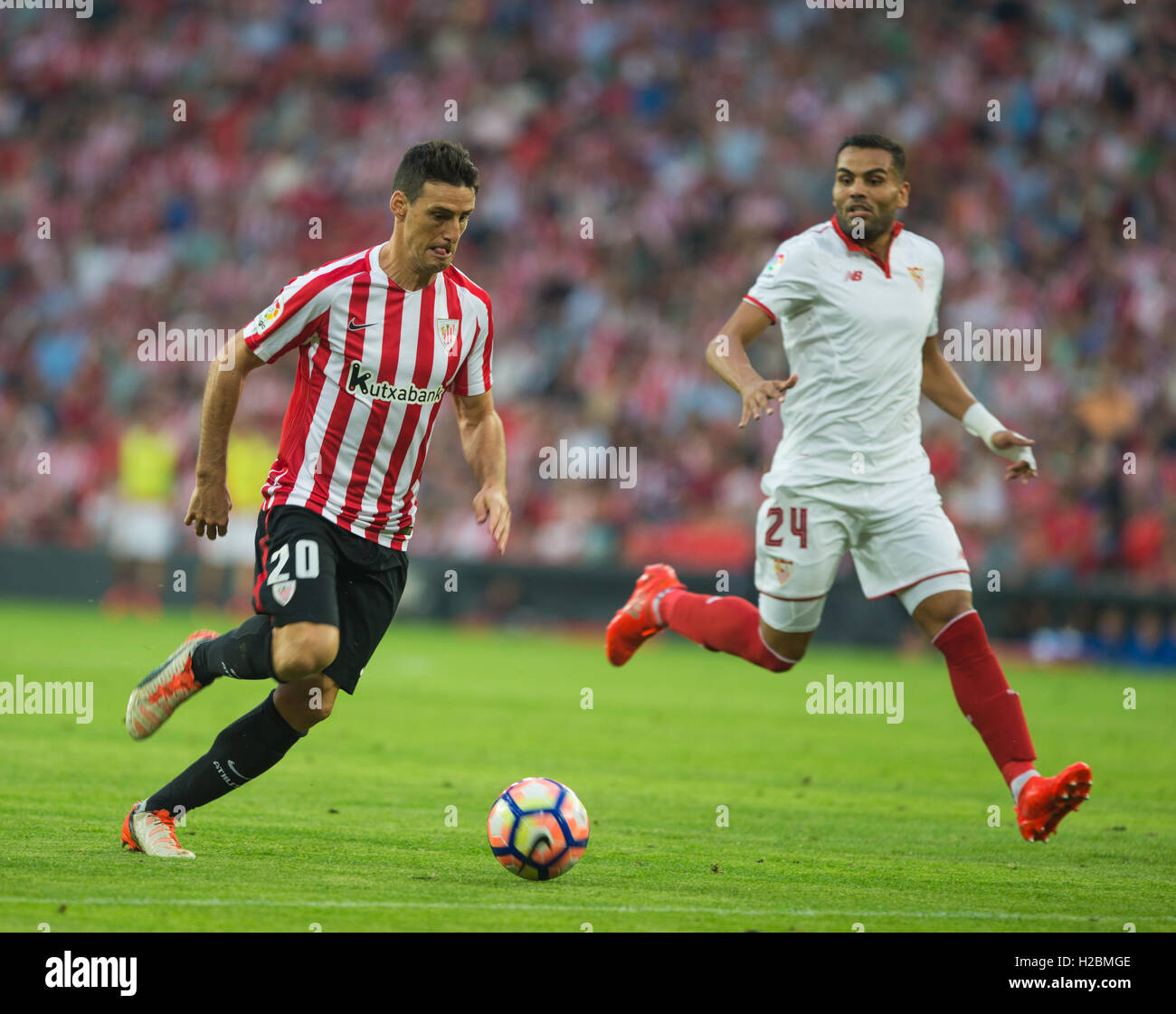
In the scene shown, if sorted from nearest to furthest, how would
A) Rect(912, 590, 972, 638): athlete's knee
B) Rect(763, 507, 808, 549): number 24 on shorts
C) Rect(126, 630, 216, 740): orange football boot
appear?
Rect(126, 630, 216, 740): orange football boot
Rect(912, 590, 972, 638): athlete's knee
Rect(763, 507, 808, 549): number 24 on shorts

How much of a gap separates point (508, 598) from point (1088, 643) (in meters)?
6.41

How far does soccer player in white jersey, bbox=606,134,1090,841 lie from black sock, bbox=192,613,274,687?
7.15 feet

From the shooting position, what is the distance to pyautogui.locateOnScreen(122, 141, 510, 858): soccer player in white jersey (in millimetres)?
5789

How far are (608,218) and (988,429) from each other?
14953 millimetres

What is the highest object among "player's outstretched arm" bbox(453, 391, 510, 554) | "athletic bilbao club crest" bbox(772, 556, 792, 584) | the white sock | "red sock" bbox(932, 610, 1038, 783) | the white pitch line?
"player's outstretched arm" bbox(453, 391, 510, 554)

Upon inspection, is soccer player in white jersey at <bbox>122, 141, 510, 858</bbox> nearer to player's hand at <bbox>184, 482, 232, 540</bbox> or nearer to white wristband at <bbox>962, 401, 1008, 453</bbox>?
player's hand at <bbox>184, 482, 232, 540</bbox>

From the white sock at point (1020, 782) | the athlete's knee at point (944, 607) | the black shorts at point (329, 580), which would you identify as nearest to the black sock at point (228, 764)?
the black shorts at point (329, 580)

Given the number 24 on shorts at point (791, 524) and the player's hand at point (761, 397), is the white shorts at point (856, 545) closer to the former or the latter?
the number 24 on shorts at point (791, 524)

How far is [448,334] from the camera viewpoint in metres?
6.09

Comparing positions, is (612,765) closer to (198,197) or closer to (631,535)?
(631,535)

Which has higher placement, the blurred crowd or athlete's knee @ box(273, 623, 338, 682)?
the blurred crowd

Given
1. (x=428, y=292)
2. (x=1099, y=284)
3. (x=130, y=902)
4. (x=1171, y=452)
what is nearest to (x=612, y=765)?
(x=428, y=292)

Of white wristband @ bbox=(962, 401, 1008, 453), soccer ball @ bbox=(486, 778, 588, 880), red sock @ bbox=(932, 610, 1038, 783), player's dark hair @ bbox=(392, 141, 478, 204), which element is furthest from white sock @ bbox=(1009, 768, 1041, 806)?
player's dark hair @ bbox=(392, 141, 478, 204)

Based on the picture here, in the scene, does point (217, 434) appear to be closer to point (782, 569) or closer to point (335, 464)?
point (335, 464)
